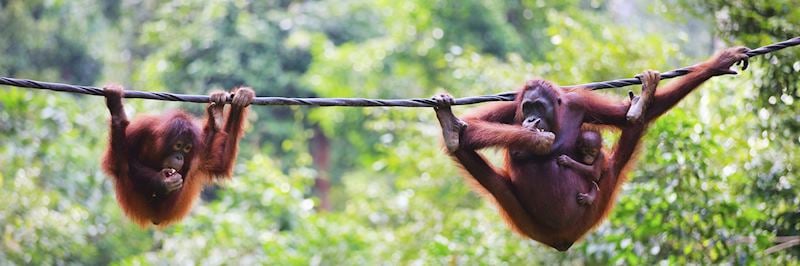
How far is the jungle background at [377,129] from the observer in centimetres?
606

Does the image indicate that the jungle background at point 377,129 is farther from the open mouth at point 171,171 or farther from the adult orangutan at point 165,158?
the open mouth at point 171,171

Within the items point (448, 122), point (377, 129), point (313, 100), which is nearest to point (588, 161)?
point (448, 122)

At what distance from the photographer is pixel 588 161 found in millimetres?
4613

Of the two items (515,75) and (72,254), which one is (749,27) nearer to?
(515,75)

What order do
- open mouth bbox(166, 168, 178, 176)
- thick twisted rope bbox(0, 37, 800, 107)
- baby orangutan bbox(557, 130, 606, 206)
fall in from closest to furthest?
thick twisted rope bbox(0, 37, 800, 107), baby orangutan bbox(557, 130, 606, 206), open mouth bbox(166, 168, 178, 176)

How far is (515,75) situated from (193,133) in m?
4.81

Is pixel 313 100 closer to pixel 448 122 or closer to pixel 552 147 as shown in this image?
pixel 448 122

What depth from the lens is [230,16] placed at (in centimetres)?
1592

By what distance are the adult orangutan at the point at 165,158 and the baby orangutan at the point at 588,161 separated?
1.57 metres

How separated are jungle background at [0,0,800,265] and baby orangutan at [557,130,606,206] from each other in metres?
0.29

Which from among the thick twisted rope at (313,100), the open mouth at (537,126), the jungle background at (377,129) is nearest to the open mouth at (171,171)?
the thick twisted rope at (313,100)

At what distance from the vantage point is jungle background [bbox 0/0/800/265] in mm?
6059

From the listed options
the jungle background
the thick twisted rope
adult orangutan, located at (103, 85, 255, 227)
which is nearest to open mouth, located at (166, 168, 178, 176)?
adult orangutan, located at (103, 85, 255, 227)

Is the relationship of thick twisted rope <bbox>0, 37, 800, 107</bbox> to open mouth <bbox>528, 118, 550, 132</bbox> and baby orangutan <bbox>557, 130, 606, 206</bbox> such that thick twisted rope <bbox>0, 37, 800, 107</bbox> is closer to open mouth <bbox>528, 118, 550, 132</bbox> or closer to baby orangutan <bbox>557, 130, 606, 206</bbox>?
open mouth <bbox>528, 118, 550, 132</bbox>
